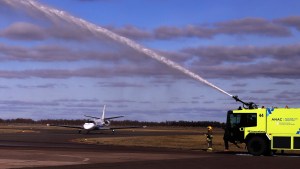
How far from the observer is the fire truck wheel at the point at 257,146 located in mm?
35594

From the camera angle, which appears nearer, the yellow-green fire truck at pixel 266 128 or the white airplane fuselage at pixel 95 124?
the yellow-green fire truck at pixel 266 128

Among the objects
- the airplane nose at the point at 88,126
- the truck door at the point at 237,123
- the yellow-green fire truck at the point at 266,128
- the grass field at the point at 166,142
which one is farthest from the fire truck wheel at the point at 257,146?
the airplane nose at the point at 88,126

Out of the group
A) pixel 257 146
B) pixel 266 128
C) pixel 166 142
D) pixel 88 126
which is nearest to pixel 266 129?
pixel 266 128

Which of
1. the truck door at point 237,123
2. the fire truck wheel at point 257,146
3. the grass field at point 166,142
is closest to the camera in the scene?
the fire truck wheel at point 257,146

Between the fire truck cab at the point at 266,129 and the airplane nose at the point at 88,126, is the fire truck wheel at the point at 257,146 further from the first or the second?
the airplane nose at the point at 88,126

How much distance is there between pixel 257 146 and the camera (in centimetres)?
3581

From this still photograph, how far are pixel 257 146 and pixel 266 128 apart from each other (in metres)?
1.40

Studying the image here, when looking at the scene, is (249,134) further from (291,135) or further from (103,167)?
(103,167)

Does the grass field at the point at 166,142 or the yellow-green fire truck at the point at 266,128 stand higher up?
the yellow-green fire truck at the point at 266,128

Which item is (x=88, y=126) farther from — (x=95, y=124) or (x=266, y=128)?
(x=266, y=128)

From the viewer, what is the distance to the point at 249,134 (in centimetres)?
3631

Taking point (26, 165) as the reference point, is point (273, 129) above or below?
above

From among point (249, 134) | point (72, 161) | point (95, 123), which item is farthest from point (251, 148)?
point (95, 123)

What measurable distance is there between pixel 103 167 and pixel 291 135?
16.3 meters
